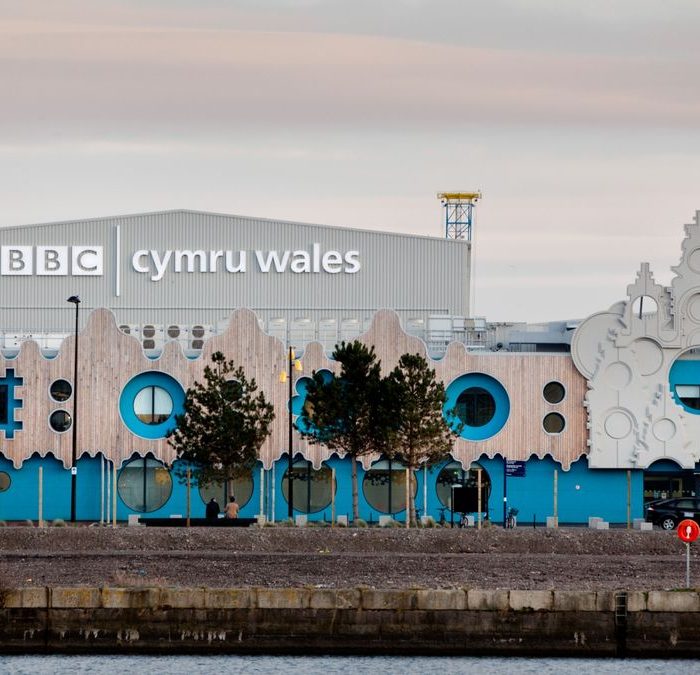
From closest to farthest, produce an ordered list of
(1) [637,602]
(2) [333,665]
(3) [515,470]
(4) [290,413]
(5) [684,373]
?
(2) [333,665] → (1) [637,602] → (4) [290,413] → (3) [515,470] → (5) [684,373]

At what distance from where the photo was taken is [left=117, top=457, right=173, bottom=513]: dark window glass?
82.9 metres

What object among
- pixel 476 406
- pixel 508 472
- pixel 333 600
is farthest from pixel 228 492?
pixel 333 600

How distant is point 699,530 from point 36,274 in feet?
170

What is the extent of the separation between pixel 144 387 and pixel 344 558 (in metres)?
29.6

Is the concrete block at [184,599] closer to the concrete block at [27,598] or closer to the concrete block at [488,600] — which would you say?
the concrete block at [27,598]

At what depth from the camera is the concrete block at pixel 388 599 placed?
45562 millimetres

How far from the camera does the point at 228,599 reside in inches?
1795

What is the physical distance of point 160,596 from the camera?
45.7 m

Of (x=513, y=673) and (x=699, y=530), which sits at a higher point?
(x=699, y=530)

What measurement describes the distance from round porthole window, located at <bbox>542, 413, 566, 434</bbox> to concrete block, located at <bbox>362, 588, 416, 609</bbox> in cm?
3809

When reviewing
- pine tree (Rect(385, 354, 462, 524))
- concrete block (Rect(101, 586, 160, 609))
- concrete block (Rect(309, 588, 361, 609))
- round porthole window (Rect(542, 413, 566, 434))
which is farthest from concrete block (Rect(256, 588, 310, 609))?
round porthole window (Rect(542, 413, 566, 434))

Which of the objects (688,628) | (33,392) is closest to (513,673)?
(688,628)

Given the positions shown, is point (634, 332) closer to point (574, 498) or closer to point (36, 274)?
point (574, 498)

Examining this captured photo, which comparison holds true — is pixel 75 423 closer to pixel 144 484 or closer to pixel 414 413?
pixel 144 484
